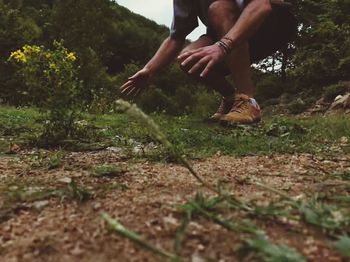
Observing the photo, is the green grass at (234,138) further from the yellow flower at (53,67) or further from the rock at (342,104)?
the rock at (342,104)

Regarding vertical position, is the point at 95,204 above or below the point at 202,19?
below

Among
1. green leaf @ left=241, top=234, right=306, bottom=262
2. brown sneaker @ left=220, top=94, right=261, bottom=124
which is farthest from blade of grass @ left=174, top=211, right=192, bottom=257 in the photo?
brown sneaker @ left=220, top=94, right=261, bottom=124

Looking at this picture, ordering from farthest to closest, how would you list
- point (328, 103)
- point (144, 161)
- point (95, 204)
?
point (328, 103), point (144, 161), point (95, 204)

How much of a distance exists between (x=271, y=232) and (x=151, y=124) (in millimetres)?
413

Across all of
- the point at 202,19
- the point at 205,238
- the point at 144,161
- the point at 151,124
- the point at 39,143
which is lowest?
the point at 39,143

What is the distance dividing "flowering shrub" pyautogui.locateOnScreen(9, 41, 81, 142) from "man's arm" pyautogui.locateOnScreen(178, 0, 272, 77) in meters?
0.98

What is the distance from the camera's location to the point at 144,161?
8.21ft

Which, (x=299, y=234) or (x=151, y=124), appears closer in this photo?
(x=299, y=234)

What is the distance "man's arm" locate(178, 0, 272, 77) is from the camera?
2516 mm

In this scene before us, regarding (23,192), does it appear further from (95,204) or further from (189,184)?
(189,184)

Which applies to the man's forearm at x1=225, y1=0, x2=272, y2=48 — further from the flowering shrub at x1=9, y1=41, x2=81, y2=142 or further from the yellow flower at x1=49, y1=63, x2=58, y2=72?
the yellow flower at x1=49, y1=63, x2=58, y2=72

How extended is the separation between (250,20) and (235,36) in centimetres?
26

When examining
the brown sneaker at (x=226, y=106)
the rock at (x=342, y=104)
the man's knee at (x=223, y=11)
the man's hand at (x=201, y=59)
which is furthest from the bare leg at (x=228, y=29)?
the rock at (x=342, y=104)

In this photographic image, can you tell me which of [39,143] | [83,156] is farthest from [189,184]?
[39,143]
